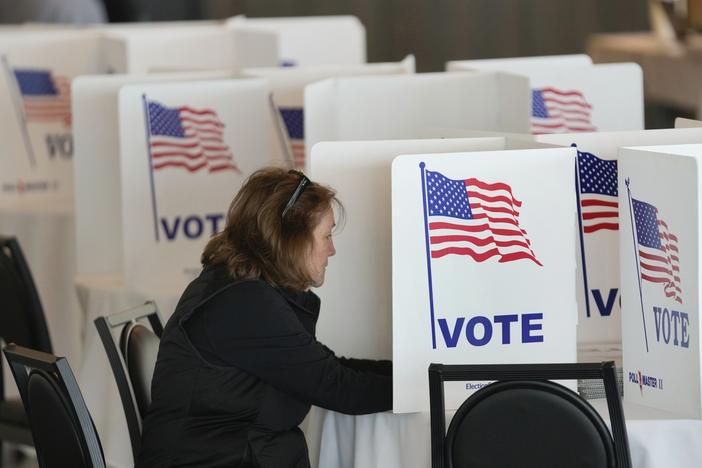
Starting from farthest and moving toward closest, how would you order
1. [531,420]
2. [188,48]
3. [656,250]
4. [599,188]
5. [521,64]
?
[188,48]
[521,64]
[599,188]
[656,250]
[531,420]

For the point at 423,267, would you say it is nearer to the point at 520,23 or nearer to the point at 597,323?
the point at 597,323

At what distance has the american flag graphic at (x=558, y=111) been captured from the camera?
385cm

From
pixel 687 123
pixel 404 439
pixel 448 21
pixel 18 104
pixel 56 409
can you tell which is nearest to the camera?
pixel 56 409

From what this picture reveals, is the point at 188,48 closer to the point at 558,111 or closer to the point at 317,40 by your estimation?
the point at 317,40

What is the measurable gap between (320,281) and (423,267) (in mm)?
196

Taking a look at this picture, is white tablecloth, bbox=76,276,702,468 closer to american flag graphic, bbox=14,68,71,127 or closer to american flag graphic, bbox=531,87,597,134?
american flag graphic, bbox=531,87,597,134

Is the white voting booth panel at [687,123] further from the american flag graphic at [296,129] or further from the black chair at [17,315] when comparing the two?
the black chair at [17,315]

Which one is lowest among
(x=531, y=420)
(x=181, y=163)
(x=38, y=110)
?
(x=531, y=420)

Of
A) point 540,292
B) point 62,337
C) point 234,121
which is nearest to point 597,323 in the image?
point 540,292

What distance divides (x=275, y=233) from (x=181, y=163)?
1395mm

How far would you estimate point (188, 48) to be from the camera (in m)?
5.40

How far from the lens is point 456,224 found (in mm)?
2404

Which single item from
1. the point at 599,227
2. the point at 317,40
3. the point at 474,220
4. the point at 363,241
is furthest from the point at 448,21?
the point at 474,220

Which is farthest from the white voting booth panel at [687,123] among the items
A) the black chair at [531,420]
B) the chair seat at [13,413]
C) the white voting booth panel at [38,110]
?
the white voting booth panel at [38,110]
